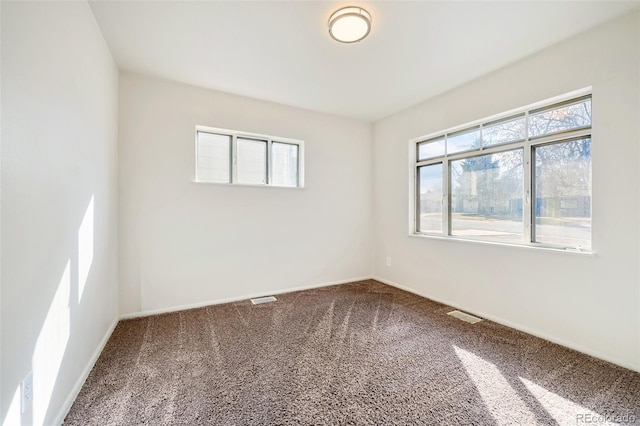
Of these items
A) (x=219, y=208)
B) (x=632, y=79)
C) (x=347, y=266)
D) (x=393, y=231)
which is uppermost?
(x=632, y=79)

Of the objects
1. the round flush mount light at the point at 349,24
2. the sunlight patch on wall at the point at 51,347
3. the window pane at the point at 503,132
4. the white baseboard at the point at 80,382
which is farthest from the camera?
the window pane at the point at 503,132

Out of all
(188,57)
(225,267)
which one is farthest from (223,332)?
(188,57)

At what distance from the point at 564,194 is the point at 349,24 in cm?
236

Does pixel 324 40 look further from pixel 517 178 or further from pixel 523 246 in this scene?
pixel 523 246

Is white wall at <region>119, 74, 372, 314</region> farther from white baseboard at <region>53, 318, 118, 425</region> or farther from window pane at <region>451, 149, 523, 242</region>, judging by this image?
window pane at <region>451, 149, 523, 242</region>

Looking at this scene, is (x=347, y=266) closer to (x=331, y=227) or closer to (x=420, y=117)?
(x=331, y=227)

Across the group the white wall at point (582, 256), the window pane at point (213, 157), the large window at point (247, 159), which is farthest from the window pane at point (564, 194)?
the window pane at point (213, 157)

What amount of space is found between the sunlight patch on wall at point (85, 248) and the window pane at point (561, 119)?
386 centimetres

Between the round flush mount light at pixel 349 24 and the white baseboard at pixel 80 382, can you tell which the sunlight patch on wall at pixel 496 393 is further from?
the round flush mount light at pixel 349 24

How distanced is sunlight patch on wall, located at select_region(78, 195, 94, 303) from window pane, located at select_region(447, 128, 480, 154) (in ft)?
12.1

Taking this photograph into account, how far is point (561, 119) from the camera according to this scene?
7.85ft

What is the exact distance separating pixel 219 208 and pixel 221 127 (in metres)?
0.99

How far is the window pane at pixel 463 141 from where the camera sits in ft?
10.1

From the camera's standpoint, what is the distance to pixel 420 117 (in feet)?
11.7
